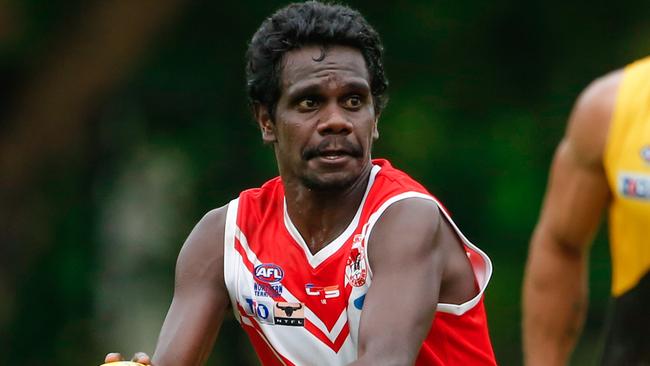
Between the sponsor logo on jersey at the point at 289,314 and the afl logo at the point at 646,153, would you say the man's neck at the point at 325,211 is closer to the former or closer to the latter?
the sponsor logo on jersey at the point at 289,314

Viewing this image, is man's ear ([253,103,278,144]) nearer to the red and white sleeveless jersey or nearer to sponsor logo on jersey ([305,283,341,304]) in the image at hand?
the red and white sleeveless jersey

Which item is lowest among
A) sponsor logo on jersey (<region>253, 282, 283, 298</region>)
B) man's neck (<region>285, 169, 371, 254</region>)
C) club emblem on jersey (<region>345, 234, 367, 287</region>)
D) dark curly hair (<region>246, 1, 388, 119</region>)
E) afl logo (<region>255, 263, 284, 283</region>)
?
sponsor logo on jersey (<region>253, 282, 283, 298</region>)

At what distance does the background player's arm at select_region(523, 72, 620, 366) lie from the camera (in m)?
4.99

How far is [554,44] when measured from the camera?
16.5 metres

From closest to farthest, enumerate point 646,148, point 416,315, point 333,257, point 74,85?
point 646,148 → point 416,315 → point 333,257 → point 74,85

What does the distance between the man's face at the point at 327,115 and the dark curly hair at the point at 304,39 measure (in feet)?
0.10

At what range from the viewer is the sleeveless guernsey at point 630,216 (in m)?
4.83

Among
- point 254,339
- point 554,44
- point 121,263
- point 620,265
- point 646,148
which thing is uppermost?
point 646,148

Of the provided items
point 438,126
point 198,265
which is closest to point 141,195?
point 438,126

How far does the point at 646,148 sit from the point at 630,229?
26 cm

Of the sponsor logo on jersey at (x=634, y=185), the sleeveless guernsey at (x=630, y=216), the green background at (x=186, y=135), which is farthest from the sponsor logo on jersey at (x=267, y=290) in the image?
the green background at (x=186, y=135)

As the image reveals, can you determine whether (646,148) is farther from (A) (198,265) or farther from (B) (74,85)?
(B) (74,85)

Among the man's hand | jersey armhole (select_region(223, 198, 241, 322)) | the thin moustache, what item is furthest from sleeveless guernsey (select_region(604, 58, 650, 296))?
the man's hand

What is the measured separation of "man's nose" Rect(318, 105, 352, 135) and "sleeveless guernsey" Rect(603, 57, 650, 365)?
3.38ft
